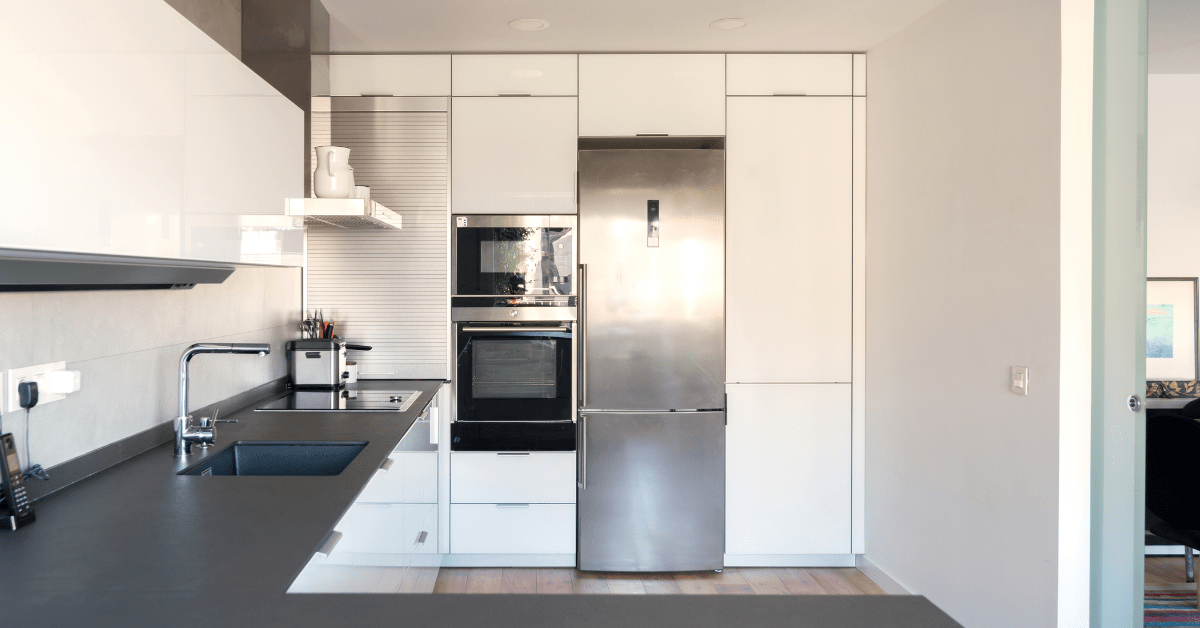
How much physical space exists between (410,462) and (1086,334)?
2275 mm

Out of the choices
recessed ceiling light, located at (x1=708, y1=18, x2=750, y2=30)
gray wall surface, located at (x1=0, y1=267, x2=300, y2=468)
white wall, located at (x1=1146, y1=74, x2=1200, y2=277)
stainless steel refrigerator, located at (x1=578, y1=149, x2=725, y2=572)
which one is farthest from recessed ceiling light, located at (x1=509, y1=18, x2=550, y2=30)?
white wall, located at (x1=1146, y1=74, x2=1200, y2=277)

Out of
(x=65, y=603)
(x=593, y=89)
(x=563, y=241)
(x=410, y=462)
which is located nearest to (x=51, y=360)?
(x=65, y=603)

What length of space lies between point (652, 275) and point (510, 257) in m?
0.70

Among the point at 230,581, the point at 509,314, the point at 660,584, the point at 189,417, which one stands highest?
the point at 509,314

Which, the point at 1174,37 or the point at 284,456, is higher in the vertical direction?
the point at 1174,37

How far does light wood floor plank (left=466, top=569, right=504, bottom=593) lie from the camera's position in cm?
318

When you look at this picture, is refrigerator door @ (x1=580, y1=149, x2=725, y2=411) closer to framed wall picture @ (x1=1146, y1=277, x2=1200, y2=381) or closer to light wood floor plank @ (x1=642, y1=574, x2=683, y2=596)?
light wood floor plank @ (x1=642, y1=574, x2=683, y2=596)

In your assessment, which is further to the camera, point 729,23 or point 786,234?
point 786,234

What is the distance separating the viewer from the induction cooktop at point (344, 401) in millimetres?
2672

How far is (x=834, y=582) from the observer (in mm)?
3326

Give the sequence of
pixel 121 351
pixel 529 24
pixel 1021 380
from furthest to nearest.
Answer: pixel 529 24 → pixel 1021 380 → pixel 121 351

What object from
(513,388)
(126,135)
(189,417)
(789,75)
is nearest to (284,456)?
(189,417)

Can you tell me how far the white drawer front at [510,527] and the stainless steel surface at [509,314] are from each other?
0.90 meters

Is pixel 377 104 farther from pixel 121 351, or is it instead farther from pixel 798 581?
pixel 798 581
